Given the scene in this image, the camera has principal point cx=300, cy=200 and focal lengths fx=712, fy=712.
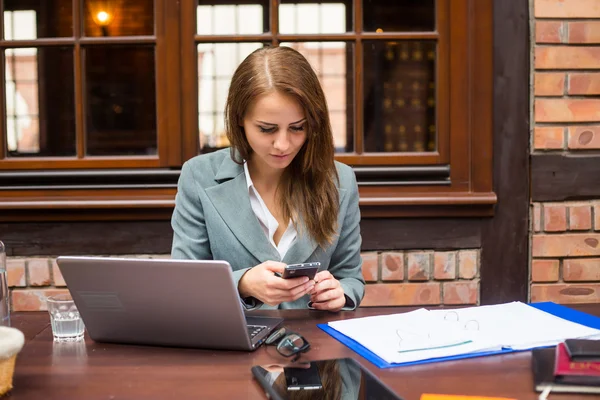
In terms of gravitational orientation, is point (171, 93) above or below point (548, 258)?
above

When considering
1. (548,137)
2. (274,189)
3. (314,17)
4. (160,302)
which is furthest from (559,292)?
(160,302)

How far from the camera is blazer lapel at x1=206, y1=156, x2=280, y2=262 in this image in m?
1.82

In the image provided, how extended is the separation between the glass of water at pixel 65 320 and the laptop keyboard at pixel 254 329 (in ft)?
1.14

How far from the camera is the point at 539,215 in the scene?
2488 mm

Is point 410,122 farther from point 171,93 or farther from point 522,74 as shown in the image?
point 171,93

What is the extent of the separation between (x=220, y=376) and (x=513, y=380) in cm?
48

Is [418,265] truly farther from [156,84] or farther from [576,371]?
[576,371]

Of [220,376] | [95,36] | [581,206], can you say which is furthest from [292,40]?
[220,376]

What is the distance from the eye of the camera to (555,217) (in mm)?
2486

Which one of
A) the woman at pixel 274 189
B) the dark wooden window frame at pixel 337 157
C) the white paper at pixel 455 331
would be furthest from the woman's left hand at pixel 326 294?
the dark wooden window frame at pixel 337 157

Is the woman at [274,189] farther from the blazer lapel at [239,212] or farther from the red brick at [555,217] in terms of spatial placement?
the red brick at [555,217]

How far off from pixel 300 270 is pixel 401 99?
130 centimetres

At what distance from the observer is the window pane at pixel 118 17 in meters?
2.48

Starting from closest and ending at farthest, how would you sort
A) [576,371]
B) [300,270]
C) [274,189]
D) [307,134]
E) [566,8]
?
[576,371], [300,270], [307,134], [274,189], [566,8]
